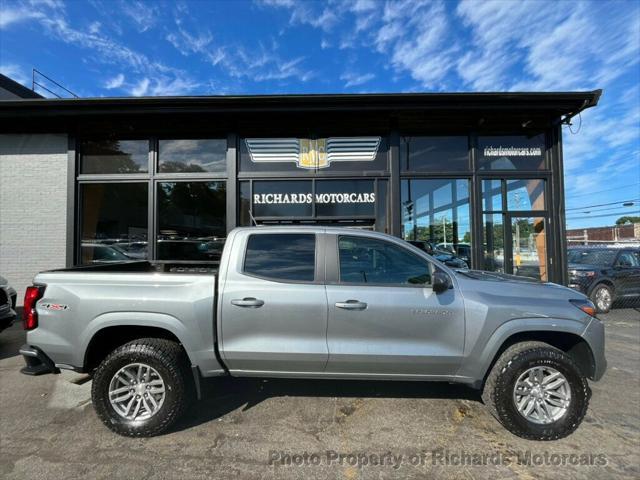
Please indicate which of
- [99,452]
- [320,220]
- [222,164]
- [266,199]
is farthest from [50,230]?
[99,452]

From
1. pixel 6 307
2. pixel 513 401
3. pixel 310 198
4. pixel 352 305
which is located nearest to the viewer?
pixel 513 401

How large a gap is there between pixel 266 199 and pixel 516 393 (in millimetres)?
6564

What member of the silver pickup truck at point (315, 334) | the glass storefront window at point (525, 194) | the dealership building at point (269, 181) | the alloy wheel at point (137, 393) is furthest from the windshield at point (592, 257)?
the alloy wheel at point (137, 393)

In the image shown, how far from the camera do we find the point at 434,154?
8539 mm

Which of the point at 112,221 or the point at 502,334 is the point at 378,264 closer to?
the point at 502,334

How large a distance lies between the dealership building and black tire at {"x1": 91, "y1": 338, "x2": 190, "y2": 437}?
511 centimetres

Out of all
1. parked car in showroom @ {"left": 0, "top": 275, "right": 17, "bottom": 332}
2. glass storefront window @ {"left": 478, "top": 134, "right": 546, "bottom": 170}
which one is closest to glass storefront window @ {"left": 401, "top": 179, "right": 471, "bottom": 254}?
glass storefront window @ {"left": 478, "top": 134, "right": 546, "bottom": 170}

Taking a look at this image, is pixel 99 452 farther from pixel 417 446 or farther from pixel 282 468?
pixel 417 446

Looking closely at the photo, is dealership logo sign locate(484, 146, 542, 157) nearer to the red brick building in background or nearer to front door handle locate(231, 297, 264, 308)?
front door handle locate(231, 297, 264, 308)

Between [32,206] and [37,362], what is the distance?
23.8 ft

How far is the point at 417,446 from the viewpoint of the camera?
3.01 m

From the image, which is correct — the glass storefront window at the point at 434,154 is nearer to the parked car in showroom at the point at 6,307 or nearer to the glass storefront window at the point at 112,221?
the glass storefront window at the point at 112,221

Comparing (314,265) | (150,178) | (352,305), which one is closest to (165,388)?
(314,265)

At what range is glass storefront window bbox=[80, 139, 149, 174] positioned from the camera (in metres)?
8.77
